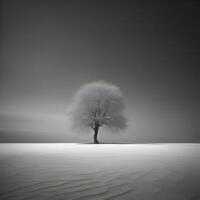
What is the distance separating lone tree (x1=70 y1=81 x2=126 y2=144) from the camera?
12.8 metres

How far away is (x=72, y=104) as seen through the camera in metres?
13.3

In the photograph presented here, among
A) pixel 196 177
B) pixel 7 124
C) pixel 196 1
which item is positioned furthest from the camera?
pixel 7 124

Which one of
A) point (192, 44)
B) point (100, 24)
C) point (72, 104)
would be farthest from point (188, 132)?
point (100, 24)

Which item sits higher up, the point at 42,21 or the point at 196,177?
the point at 42,21

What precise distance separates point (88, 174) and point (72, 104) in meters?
10.9

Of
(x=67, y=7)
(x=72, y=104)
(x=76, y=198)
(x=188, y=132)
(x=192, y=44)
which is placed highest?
(x=67, y=7)

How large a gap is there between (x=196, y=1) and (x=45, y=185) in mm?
9057

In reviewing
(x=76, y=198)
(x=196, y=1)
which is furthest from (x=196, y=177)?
(x=196, y=1)

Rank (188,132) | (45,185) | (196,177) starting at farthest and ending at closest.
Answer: (188,132) → (196,177) → (45,185)

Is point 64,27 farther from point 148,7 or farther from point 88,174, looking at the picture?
point 88,174

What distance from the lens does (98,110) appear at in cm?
1295

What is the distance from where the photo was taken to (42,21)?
32.9 ft

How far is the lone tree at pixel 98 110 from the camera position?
12805mm

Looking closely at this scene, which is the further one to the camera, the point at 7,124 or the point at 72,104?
the point at 72,104
